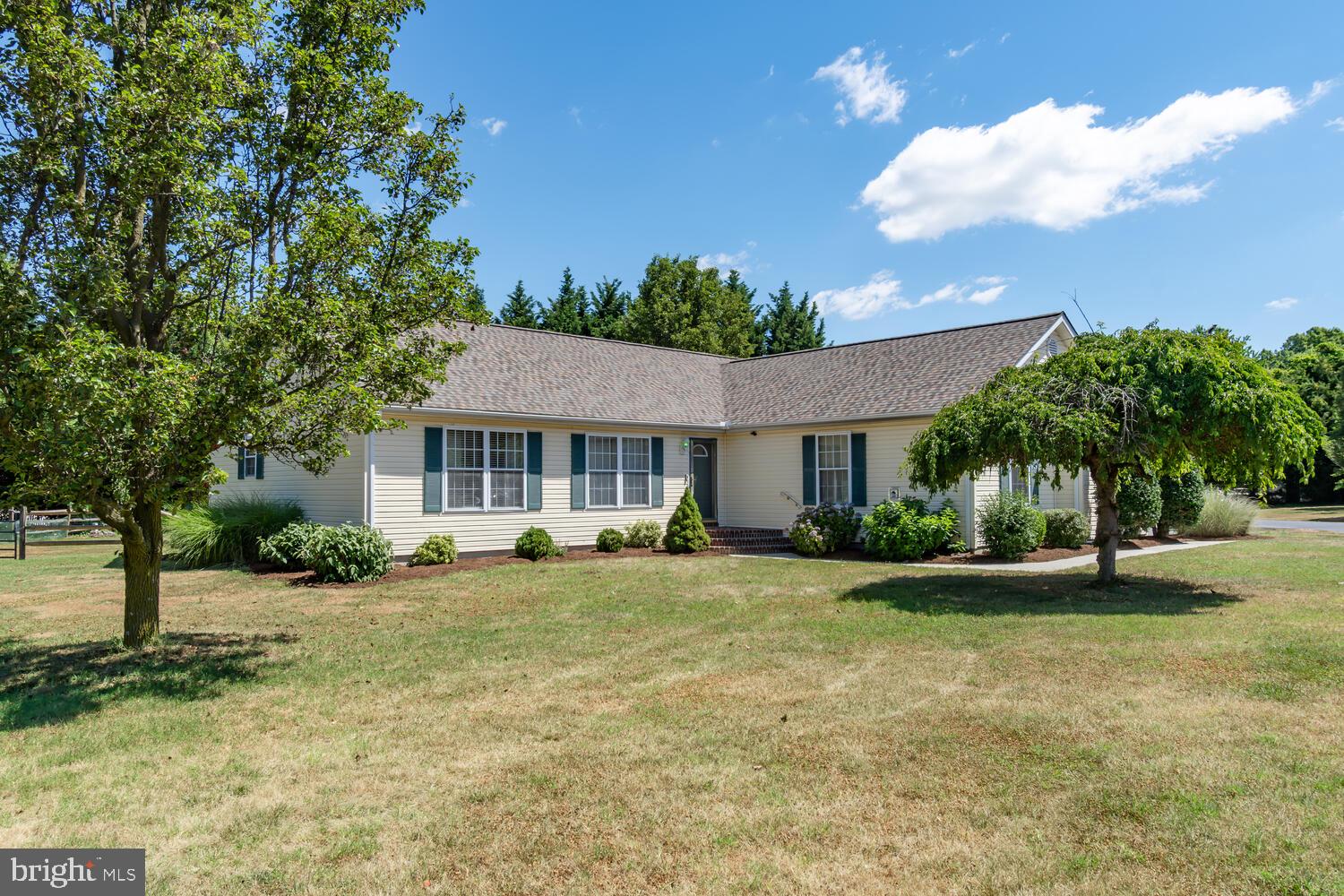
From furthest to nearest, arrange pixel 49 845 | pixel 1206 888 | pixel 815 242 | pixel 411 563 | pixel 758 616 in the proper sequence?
pixel 815 242
pixel 411 563
pixel 758 616
pixel 49 845
pixel 1206 888

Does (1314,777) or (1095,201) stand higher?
(1095,201)

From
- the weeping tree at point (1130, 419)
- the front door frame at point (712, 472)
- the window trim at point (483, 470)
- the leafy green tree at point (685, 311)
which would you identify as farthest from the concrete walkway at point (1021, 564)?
the leafy green tree at point (685, 311)

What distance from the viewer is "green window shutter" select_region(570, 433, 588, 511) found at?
16766 millimetres

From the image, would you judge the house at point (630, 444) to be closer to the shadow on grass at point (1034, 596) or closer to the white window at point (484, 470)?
the white window at point (484, 470)

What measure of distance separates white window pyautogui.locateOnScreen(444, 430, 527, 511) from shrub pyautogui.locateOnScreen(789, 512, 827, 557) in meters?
5.89

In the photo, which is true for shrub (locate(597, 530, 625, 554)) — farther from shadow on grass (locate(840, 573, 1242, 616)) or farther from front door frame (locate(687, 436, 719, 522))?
shadow on grass (locate(840, 573, 1242, 616))

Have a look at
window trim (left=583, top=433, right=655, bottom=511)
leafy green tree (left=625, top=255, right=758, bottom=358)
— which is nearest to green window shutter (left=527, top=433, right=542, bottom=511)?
window trim (left=583, top=433, right=655, bottom=511)

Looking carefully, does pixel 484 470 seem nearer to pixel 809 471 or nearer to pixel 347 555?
pixel 347 555

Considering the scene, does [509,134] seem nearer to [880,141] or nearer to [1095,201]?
[880,141]

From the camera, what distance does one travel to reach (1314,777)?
424 centimetres

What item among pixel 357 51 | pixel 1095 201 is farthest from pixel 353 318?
pixel 1095 201

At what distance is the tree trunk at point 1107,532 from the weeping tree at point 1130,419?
0.02 m

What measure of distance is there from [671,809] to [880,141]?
15538 millimetres

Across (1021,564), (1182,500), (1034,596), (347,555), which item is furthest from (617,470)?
(1182,500)
